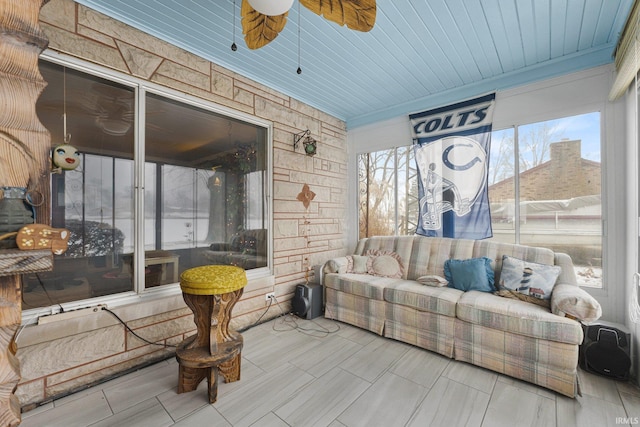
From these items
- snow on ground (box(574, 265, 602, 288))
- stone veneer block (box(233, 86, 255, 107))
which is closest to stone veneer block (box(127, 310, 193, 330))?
stone veneer block (box(233, 86, 255, 107))

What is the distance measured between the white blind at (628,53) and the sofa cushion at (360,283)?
2514 mm

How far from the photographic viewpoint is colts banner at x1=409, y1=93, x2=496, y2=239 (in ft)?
10.2

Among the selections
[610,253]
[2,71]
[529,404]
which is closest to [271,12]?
[2,71]

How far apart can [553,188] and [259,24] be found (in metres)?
3.10

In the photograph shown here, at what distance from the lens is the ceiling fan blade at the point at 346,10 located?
1.39 metres

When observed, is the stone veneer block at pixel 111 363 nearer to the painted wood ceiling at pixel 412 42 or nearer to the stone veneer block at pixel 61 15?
the stone veneer block at pixel 61 15

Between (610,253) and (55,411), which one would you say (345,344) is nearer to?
(55,411)

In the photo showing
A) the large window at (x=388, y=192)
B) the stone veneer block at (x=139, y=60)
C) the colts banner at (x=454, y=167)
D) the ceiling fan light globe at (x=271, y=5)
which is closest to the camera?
the ceiling fan light globe at (x=271, y=5)

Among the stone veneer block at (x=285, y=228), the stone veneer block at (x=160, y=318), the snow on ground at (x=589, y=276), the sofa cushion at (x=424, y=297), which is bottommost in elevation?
the stone veneer block at (x=160, y=318)

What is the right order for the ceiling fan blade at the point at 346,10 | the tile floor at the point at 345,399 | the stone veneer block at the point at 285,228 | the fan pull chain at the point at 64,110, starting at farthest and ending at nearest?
the stone veneer block at the point at 285,228 → the fan pull chain at the point at 64,110 → the tile floor at the point at 345,399 → the ceiling fan blade at the point at 346,10

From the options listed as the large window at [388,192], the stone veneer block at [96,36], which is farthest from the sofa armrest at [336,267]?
the stone veneer block at [96,36]

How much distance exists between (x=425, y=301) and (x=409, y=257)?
851 mm

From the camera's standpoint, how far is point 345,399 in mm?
1828

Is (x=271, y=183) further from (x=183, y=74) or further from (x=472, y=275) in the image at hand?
(x=472, y=275)
